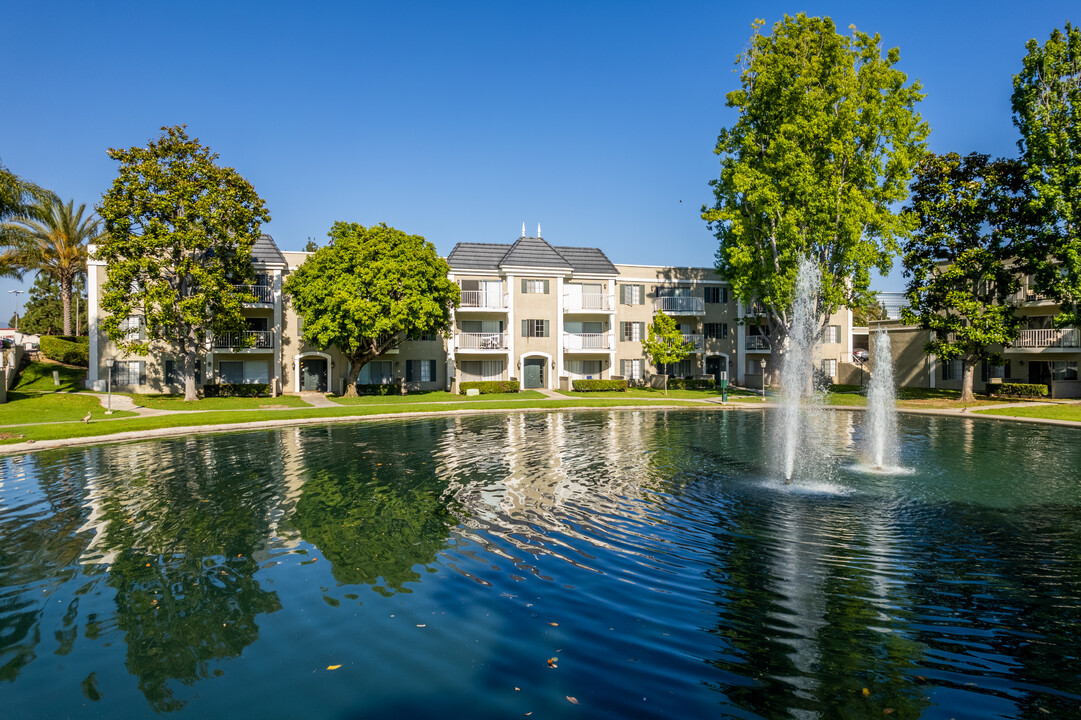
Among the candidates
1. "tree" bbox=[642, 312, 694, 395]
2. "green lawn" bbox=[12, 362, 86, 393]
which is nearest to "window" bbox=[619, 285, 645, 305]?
"tree" bbox=[642, 312, 694, 395]

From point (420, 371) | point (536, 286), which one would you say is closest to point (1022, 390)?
point (536, 286)

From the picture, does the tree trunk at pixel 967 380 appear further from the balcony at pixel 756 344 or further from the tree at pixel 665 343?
the tree at pixel 665 343

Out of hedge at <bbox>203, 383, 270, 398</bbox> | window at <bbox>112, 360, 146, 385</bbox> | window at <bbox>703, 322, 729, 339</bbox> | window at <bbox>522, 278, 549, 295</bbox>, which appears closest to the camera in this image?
hedge at <bbox>203, 383, 270, 398</bbox>

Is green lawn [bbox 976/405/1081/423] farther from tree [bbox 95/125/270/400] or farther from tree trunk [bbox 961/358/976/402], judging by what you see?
tree [bbox 95/125/270/400]

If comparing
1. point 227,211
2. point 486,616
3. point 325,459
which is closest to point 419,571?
point 486,616

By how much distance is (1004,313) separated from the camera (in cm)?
3650

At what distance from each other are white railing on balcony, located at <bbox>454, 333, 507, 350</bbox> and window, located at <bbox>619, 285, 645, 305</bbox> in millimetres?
11120

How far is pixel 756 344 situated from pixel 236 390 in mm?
40999

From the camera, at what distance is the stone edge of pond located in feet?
71.3

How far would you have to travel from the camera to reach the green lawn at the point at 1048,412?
28.3 metres

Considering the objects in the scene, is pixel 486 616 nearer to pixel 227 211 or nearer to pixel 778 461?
pixel 778 461

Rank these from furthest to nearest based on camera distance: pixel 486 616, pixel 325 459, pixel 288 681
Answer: pixel 325 459
pixel 486 616
pixel 288 681

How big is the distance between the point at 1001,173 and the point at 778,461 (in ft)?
106

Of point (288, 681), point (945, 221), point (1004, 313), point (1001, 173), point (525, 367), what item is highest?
point (1001, 173)
